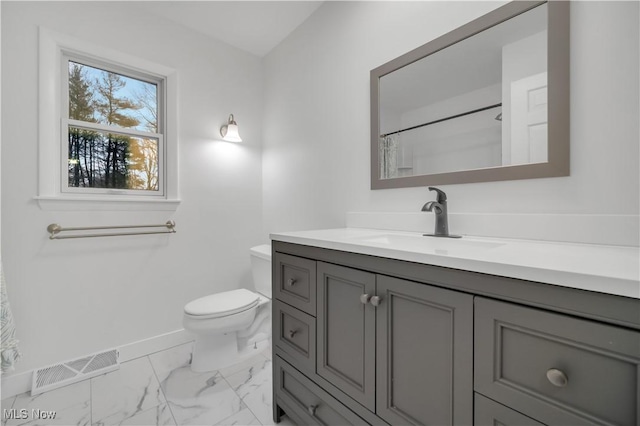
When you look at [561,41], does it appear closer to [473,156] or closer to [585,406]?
[473,156]

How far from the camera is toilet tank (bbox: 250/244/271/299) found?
6.55 ft

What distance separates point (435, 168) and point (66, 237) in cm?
219

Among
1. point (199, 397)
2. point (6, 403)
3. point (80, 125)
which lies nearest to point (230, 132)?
point (80, 125)

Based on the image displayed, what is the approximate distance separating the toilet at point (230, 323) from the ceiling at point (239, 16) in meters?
1.76

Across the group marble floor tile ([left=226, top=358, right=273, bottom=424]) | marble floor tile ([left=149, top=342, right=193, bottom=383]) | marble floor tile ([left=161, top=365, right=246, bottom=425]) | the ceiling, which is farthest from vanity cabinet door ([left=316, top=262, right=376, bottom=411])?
the ceiling

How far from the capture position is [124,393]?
1.53 metres

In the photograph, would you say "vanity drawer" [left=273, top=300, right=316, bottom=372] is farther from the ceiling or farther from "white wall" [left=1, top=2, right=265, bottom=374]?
the ceiling

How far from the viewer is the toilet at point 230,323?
165 centimetres

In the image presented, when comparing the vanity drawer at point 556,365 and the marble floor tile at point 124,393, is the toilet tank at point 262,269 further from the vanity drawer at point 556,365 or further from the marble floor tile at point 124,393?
the vanity drawer at point 556,365

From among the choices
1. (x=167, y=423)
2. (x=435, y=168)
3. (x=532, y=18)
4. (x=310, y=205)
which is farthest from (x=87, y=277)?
(x=532, y=18)

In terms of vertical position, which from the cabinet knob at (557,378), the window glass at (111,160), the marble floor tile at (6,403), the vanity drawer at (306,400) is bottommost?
the marble floor tile at (6,403)

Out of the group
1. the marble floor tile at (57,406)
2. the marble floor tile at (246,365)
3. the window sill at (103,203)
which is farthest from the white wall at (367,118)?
the marble floor tile at (57,406)

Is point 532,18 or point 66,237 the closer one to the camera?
point 532,18

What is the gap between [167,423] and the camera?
131 centimetres
